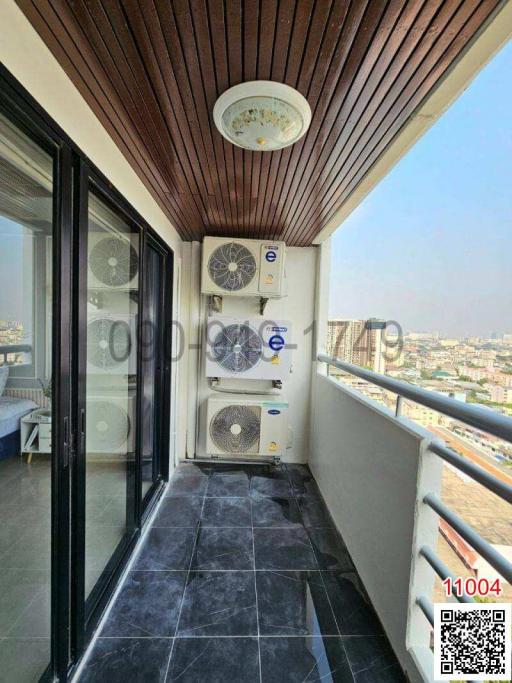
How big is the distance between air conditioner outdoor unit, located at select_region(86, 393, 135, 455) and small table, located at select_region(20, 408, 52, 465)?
281mm

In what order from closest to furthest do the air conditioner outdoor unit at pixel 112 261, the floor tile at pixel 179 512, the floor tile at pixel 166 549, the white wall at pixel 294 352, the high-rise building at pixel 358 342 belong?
the air conditioner outdoor unit at pixel 112 261
the floor tile at pixel 166 549
the high-rise building at pixel 358 342
the floor tile at pixel 179 512
the white wall at pixel 294 352

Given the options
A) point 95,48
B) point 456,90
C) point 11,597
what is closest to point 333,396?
point 456,90

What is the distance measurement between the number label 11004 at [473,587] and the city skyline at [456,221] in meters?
0.82

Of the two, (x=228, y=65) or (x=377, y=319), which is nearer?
(x=228, y=65)

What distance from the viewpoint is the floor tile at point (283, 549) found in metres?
1.85

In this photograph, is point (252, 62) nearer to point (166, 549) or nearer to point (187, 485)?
point (166, 549)

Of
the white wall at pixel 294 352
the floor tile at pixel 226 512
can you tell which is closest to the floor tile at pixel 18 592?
the floor tile at pixel 226 512

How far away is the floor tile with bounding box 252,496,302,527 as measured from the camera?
2244 millimetres

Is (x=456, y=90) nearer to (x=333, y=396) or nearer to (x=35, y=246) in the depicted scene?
(x=35, y=246)

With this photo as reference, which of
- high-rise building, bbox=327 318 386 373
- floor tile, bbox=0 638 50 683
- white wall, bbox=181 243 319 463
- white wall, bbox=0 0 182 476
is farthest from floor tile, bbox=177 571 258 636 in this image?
white wall, bbox=0 0 182 476

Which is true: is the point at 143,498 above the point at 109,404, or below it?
below

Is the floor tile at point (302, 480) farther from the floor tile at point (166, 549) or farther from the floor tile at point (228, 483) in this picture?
the floor tile at point (166, 549)

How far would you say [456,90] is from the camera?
1.12 meters

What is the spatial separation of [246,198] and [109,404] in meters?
1.59
